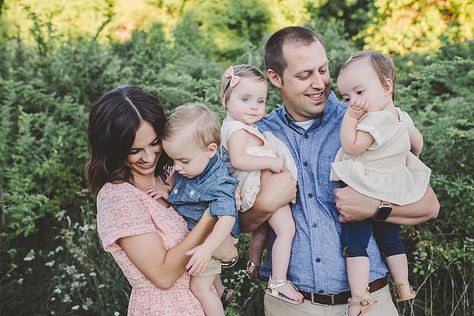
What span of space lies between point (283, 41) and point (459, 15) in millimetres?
4993

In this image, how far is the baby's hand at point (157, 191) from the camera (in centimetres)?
256

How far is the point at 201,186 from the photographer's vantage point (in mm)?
2520

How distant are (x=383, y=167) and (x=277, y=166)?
443 mm

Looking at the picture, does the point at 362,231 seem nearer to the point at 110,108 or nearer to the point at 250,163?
the point at 250,163

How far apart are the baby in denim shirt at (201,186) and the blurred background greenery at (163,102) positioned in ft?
3.07

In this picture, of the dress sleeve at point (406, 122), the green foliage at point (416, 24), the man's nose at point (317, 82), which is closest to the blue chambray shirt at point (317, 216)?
the man's nose at point (317, 82)

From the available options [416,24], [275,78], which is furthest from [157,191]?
[416,24]

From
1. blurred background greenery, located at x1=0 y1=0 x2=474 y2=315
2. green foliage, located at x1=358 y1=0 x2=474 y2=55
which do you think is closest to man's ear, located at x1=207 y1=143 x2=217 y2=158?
blurred background greenery, located at x1=0 y1=0 x2=474 y2=315

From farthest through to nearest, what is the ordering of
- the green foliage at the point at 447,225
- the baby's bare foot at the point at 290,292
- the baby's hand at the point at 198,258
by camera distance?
the green foliage at the point at 447,225
the baby's bare foot at the point at 290,292
the baby's hand at the point at 198,258

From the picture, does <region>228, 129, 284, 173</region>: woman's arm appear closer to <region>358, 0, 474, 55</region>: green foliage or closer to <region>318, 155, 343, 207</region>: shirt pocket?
<region>318, 155, 343, 207</region>: shirt pocket

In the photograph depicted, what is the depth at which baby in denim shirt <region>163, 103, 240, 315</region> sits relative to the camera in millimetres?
2439

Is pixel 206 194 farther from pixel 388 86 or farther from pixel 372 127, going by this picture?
pixel 388 86

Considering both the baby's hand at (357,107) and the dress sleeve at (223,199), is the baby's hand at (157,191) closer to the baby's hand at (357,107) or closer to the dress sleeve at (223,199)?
the dress sleeve at (223,199)

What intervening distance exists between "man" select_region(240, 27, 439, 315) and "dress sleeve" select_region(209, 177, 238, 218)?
19 cm
